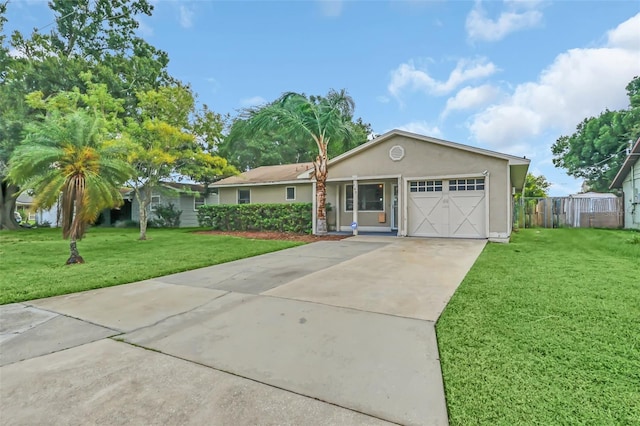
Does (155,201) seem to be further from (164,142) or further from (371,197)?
(371,197)

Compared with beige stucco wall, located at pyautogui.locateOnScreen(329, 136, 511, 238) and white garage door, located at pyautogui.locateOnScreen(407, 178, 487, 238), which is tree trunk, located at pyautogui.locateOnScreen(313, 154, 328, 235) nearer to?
beige stucco wall, located at pyautogui.locateOnScreen(329, 136, 511, 238)

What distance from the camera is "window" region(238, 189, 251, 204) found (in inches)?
721

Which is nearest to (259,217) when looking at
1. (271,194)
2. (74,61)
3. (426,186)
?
(271,194)

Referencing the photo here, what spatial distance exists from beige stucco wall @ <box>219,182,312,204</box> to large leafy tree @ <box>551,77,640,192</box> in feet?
86.6

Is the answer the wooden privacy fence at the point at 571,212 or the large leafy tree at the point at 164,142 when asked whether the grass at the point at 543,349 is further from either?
the wooden privacy fence at the point at 571,212

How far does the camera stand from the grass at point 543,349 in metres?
2.08

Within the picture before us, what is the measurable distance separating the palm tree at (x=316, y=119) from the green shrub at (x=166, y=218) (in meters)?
12.2

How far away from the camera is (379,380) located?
2.50 m

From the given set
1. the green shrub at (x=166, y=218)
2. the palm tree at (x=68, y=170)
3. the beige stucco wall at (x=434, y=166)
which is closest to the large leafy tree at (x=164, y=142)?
the palm tree at (x=68, y=170)

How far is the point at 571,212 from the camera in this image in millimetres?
17672

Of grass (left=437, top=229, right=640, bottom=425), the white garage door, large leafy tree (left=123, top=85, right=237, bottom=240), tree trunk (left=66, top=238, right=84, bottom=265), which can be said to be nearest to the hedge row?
large leafy tree (left=123, top=85, right=237, bottom=240)

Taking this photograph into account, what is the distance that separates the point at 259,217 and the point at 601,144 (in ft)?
106

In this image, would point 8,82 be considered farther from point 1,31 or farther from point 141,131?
point 141,131

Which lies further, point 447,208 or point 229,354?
point 447,208
